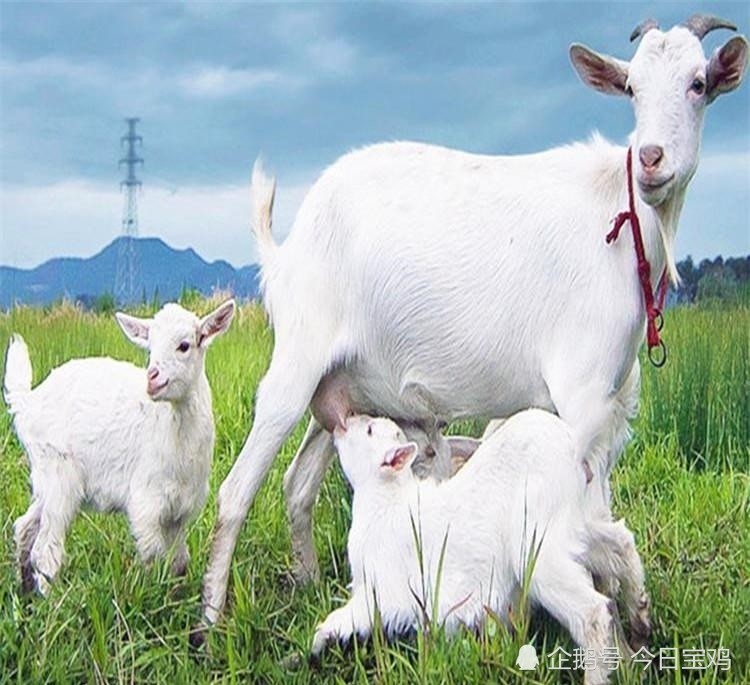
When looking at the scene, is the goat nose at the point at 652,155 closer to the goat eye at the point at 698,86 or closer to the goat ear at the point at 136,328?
the goat eye at the point at 698,86

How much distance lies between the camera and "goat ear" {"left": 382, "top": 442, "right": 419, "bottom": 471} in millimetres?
4586

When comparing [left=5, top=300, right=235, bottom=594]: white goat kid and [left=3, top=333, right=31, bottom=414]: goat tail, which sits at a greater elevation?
[left=3, top=333, right=31, bottom=414]: goat tail

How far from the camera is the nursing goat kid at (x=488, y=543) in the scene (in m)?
4.29

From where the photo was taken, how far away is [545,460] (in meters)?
4.41

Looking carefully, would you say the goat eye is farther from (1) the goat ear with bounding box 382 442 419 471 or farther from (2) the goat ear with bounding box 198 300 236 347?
(2) the goat ear with bounding box 198 300 236 347

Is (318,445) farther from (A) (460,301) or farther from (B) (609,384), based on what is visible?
(B) (609,384)

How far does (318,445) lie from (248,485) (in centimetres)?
51

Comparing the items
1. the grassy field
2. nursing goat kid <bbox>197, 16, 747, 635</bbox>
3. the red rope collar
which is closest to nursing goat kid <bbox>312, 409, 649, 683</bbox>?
the grassy field

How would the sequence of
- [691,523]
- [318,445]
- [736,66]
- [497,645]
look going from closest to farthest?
[497,645]
[736,66]
[318,445]
[691,523]

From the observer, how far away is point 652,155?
14.4 feet

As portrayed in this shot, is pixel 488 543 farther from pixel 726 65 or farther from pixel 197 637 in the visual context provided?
pixel 726 65

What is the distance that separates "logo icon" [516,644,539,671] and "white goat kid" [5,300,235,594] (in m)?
1.53

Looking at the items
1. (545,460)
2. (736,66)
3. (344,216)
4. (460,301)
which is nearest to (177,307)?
(344,216)

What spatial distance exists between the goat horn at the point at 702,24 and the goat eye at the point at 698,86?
0.82 feet
